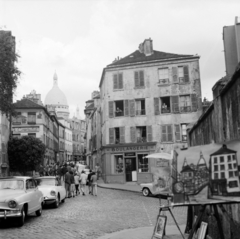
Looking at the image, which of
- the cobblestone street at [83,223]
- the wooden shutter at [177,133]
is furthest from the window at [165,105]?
the cobblestone street at [83,223]

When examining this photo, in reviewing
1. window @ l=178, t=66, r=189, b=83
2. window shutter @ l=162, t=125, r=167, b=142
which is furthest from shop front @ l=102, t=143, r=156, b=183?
window @ l=178, t=66, r=189, b=83

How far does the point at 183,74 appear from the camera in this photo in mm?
35500

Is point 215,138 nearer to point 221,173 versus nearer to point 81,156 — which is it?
point 221,173

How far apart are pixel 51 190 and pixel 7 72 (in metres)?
7.19

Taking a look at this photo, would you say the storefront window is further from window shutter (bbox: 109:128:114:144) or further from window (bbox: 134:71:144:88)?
window (bbox: 134:71:144:88)

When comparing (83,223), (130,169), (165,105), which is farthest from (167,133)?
(83,223)

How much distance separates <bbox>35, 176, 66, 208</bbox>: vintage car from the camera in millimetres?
15609

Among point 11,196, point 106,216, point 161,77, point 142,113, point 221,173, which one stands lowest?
point 106,216

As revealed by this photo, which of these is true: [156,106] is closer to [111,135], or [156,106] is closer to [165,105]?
[165,105]

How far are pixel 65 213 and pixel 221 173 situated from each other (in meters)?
10.5

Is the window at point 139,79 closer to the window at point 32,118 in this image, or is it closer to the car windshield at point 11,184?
the window at point 32,118

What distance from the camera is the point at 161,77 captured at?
35969 millimetres

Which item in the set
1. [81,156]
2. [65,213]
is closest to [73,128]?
[81,156]

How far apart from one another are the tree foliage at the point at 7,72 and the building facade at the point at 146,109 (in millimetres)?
17141
